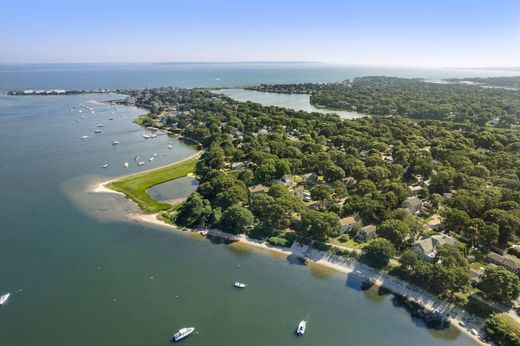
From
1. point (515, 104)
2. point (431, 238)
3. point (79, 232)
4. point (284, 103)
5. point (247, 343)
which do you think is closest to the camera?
point (247, 343)

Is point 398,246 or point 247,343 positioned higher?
point 398,246

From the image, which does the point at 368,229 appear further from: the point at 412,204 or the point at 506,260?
the point at 506,260

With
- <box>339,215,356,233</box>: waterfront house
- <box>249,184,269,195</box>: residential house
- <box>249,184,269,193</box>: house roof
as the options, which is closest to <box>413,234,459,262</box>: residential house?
<box>339,215,356,233</box>: waterfront house

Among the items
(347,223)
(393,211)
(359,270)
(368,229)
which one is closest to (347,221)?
(347,223)

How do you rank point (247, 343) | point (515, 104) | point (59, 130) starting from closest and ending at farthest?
point (247, 343), point (59, 130), point (515, 104)

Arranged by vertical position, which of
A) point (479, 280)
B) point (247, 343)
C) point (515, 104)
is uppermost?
point (515, 104)

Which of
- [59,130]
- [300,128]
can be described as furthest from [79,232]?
[59,130]

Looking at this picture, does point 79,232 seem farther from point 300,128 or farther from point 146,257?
point 300,128
